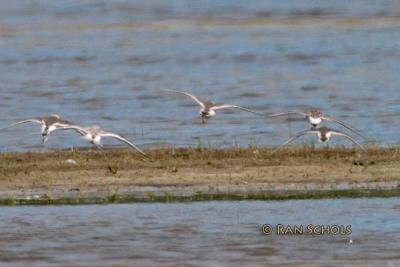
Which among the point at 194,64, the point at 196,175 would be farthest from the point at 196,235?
the point at 194,64

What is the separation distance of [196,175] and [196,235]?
2500 millimetres

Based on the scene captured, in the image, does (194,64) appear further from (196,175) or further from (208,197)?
(208,197)

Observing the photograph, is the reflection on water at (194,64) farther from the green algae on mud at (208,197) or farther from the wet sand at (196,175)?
the green algae on mud at (208,197)

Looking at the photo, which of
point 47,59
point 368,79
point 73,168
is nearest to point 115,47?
point 47,59

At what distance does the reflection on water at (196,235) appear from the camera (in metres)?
12.8

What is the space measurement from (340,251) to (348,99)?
11.0 metres

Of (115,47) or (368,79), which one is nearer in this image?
(368,79)

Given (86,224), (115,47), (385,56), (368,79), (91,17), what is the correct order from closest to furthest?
(86,224) < (368,79) < (385,56) < (115,47) < (91,17)

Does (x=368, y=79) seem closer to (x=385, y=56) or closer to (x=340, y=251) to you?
(x=385, y=56)

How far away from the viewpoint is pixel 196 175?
635 inches

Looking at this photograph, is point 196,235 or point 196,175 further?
point 196,175

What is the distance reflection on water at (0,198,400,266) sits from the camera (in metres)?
12.8

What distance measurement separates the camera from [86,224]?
14.3m

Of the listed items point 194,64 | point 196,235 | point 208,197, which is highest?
point 194,64
